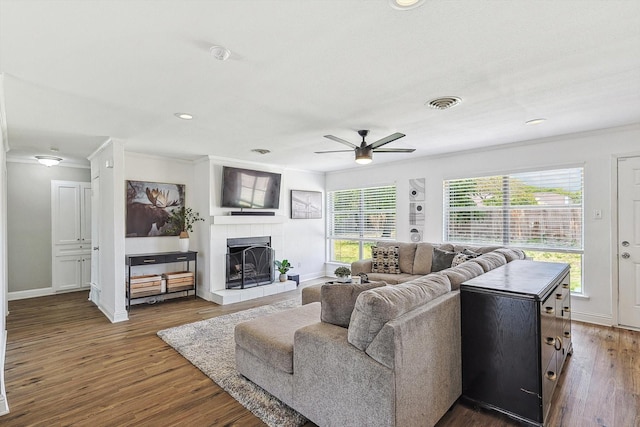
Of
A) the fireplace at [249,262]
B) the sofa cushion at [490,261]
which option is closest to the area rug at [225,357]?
the fireplace at [249,262]

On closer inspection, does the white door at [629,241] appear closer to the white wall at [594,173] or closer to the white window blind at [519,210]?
the white wall at [594,173]

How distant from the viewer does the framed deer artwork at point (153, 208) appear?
507cm

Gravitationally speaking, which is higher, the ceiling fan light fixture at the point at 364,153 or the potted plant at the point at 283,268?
the ceiling fan light fixture at the point at 364,153

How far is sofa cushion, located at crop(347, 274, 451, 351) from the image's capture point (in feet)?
5.84

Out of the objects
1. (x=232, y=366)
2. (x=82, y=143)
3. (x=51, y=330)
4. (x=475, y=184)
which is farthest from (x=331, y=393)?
(x=82, y=143)

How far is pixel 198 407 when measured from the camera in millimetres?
2330

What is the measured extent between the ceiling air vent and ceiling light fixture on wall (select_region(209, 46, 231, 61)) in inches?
72.5

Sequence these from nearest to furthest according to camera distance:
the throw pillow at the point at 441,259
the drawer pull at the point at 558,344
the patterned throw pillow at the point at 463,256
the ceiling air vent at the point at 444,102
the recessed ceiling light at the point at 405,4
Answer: the recessed ceiling light at the point at 405,4, the drawer pull at the point at 558,344, the ceiling air vent at the point at 444,102, the patterned throw pillow at the point at 463,256, the throw pillow at the point at 441,259

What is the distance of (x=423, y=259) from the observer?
4.90 metres

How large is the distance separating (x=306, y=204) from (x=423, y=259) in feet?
9.86

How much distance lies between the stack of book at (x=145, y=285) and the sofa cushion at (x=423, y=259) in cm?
404

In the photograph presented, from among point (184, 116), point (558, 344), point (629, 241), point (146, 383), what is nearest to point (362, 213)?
point (629, 241)

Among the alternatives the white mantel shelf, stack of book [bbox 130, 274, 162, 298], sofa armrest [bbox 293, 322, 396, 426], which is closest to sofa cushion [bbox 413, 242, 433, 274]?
the white mantel shelf

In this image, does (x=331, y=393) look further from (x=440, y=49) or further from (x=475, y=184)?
(x=475, y=184)
